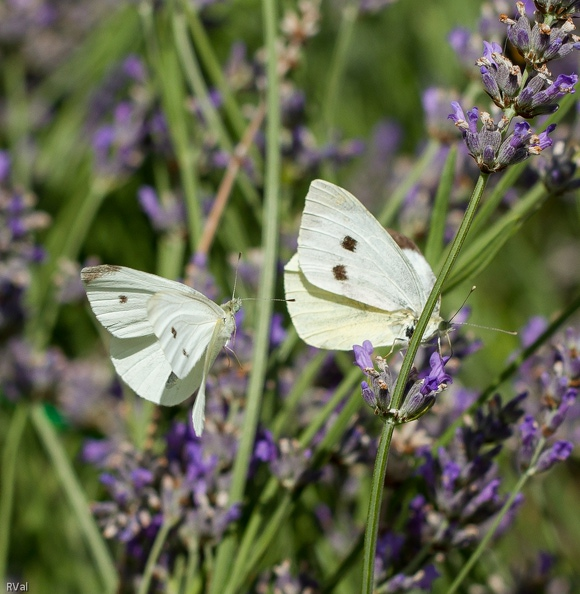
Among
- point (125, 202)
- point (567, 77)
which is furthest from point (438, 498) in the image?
point (125, 202)

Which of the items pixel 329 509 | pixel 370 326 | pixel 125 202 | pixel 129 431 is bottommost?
pixel 329 509

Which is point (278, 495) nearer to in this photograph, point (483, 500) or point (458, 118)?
point (483, 500)

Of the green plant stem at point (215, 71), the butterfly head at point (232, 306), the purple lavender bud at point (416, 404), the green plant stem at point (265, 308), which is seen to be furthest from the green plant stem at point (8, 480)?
the purple lavender bud at point (416, 404)

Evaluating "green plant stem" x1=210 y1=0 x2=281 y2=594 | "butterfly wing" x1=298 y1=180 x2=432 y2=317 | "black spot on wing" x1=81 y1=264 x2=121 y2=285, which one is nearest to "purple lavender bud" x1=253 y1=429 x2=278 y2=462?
"green plant stem" x1=210 y1=0 x2=281 y2=594

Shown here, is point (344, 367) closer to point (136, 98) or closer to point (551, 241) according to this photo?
point (136, 98)

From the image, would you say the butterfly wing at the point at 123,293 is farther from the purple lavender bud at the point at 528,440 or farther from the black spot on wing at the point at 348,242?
the purple lavender bud at the point at 528,440

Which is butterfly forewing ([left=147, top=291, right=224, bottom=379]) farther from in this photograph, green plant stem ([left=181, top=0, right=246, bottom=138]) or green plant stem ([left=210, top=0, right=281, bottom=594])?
green plant stem ([left=181, top=0, right=246, bottom=138])
